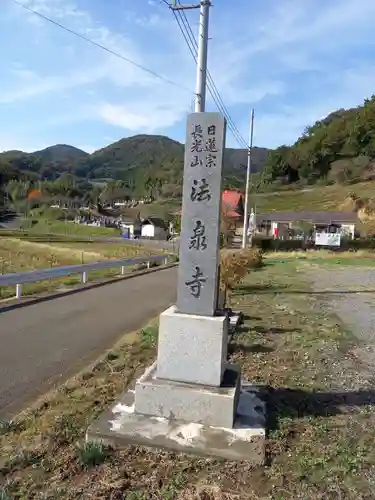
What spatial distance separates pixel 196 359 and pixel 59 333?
4.41m

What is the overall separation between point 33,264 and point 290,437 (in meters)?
20.5

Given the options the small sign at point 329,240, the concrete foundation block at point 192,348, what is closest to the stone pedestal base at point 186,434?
the concrete foundation block at point 192,348

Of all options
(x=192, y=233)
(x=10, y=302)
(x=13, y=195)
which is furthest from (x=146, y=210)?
(x=192, y=233)

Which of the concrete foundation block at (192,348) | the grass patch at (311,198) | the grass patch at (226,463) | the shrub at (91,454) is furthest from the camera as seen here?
the grass patch at (311,198)

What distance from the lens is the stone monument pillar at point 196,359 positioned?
3547 mm

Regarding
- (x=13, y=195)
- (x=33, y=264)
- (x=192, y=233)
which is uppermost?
(x=13, y=195)

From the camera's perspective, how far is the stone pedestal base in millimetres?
3271

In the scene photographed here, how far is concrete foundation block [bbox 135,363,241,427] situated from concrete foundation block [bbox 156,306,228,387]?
0.26ft

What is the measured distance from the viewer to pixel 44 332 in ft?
24.5

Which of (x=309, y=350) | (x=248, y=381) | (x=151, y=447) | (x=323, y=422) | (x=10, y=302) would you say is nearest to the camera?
(x=151, y=447)

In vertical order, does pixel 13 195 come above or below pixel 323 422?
above

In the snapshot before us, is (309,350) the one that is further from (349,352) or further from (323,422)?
(323,422)

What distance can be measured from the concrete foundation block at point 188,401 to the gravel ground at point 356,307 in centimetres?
253

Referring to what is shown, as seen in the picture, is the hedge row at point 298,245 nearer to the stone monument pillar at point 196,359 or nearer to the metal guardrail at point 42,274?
the metal guardrail at point 42,274
